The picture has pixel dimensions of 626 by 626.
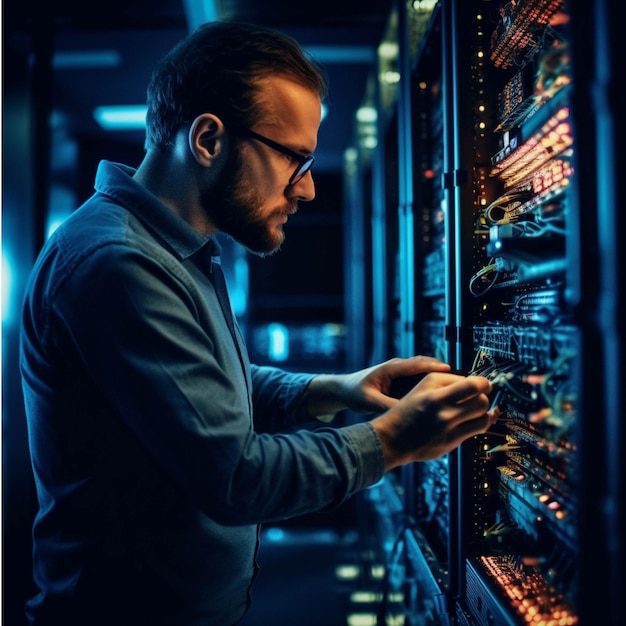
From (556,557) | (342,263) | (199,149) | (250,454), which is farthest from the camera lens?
(342,263)

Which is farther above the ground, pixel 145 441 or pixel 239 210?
pixel 239 210

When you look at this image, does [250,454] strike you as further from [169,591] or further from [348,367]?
[348,367]

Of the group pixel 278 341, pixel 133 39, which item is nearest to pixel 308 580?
pixel 278 341

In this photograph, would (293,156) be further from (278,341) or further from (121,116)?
(278,341)

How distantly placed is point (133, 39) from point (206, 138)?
8.52ft

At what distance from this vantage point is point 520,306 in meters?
1.11

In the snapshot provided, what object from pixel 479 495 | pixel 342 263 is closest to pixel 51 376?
pixel 479 495

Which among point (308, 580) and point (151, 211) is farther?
point (308, 580)

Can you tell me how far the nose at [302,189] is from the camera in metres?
1.19

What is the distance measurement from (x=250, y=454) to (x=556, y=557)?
59 centimetres

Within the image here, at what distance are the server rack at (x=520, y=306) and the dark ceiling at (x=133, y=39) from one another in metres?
1.17

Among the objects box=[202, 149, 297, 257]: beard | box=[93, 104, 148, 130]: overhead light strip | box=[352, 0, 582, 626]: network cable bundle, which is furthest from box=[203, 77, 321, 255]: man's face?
box=[93, 104, 148, 130]: overhead light strip

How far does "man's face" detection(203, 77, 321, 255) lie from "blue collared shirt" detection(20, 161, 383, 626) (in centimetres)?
9

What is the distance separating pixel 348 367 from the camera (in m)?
4.78
